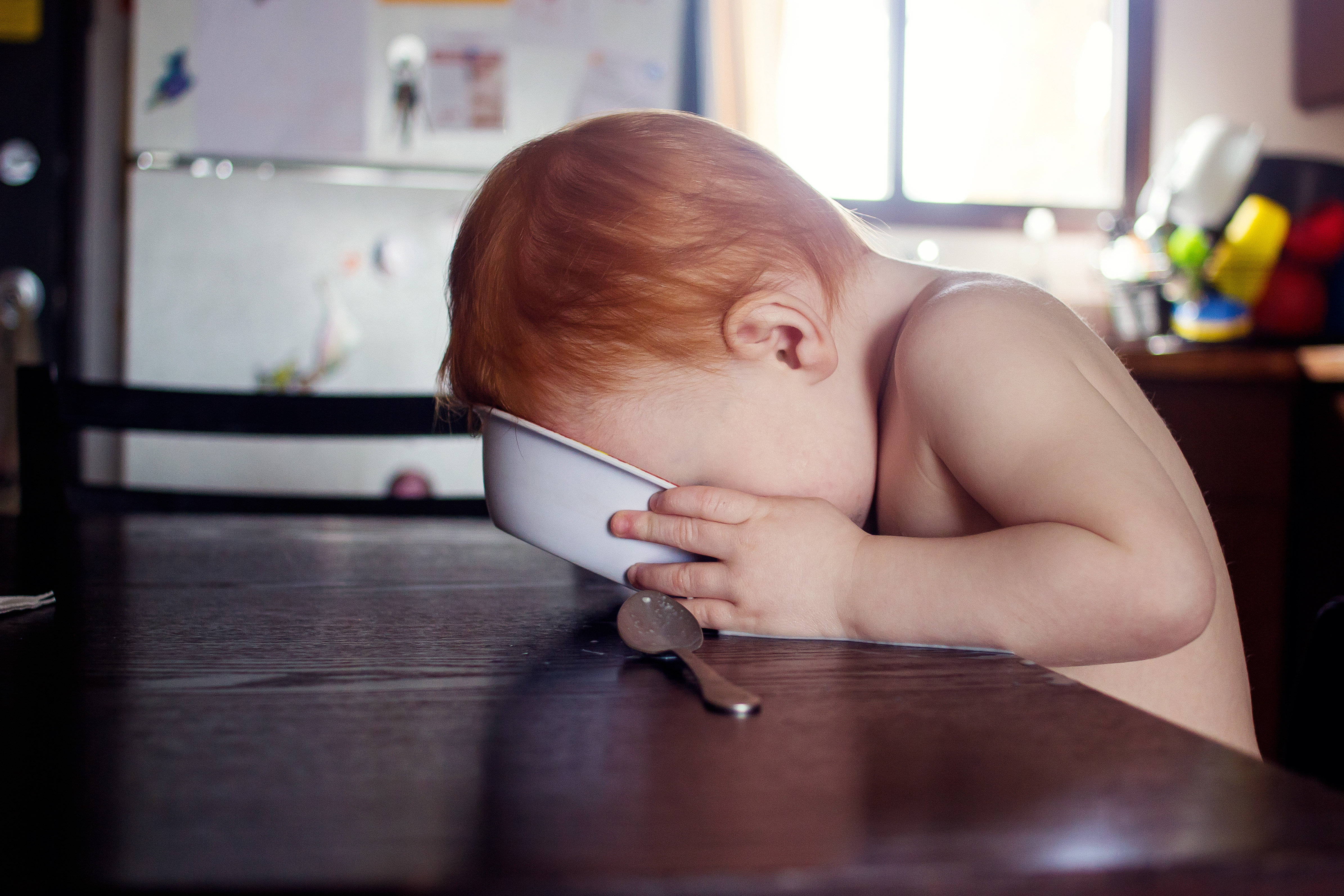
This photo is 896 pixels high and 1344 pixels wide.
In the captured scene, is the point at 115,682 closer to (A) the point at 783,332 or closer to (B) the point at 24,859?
(B) the point at 24,859

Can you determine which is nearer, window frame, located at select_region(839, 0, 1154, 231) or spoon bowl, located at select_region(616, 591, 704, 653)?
spoon bowl, located at select_region(616, 591, 704, 653)

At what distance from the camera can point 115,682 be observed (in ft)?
1.18

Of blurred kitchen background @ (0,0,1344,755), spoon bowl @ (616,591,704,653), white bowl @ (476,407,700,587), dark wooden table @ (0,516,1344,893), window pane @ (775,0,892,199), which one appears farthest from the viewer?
window pane @ (775,0,892,199)

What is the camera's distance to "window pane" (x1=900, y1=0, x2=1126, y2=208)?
2641 millimetres

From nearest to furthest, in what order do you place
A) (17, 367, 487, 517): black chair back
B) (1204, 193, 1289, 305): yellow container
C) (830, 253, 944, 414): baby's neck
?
(830, 253, 944, 414): baby's neck → (17, 367, 487, 517): black chair back → (1204, 193, 1289, 305): yellow container

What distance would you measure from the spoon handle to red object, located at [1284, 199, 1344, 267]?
241cm

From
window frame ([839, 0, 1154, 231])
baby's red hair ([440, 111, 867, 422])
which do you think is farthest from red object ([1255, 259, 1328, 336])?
baby's red hair ([440, 111, 867, 422])

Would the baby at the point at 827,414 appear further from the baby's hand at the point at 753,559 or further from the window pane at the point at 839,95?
the window pane at the point at 839,95

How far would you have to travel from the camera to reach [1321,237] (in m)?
2.22

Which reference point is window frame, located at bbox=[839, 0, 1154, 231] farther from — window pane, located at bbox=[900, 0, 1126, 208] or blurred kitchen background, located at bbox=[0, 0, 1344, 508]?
blurred kitchen background, located at bbox=[0, 0, 1344, 508]

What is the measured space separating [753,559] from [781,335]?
0.16 metres

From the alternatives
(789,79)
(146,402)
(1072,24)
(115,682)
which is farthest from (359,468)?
(1072,24)

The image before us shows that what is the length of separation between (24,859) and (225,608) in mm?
353

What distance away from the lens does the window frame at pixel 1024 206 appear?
2.59 meters
